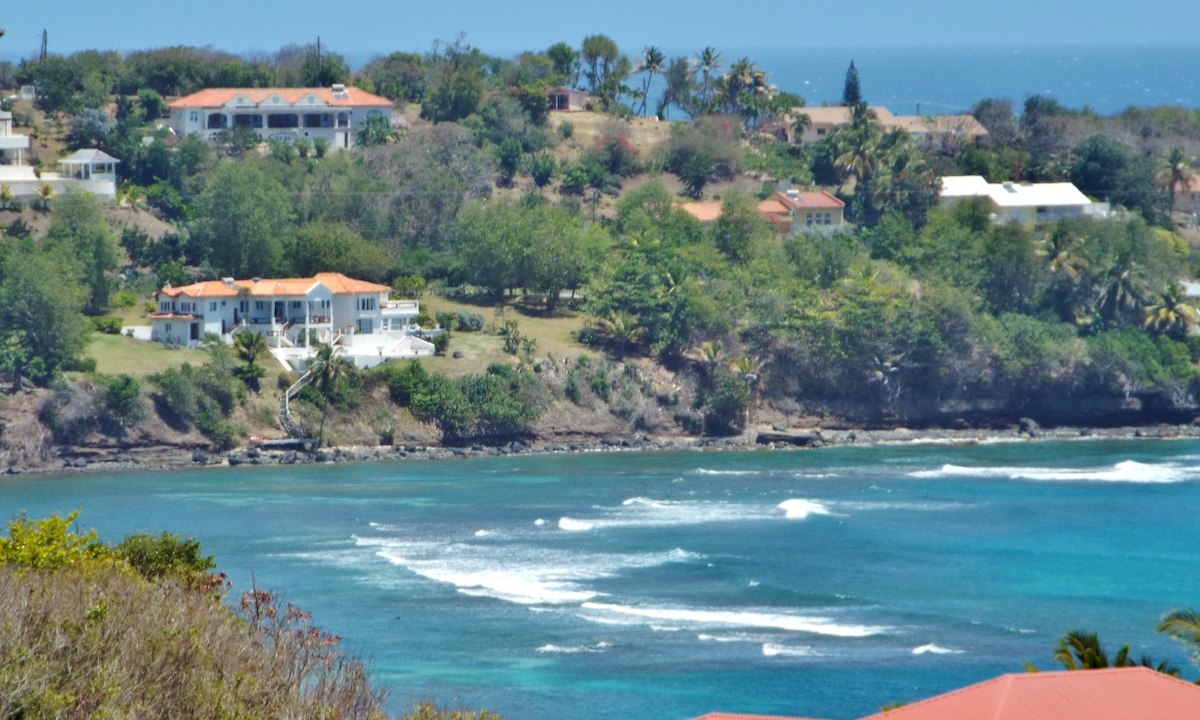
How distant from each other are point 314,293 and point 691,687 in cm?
4496

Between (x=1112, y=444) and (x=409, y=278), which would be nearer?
(x=1112, y=444)

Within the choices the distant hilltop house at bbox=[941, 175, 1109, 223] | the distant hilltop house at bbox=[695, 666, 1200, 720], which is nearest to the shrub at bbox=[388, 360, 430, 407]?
the distant hilltop house at bbox=[941, 175, 1109, 223]

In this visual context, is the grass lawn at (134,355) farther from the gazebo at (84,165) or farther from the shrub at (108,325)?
the gazebo at (84,165)

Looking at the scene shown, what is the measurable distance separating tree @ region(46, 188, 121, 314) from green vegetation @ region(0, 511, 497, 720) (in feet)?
183

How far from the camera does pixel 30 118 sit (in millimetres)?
105500

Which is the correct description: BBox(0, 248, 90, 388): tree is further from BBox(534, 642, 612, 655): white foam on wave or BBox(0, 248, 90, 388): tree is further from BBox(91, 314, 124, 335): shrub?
BBox(534, 642, 612, 655): white foam on wave

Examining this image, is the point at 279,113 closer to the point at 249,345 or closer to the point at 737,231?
the point at 737,231

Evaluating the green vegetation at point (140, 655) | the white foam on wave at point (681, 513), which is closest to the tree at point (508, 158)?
the white foam on wave at point (681, 513)

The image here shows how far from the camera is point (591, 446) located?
253 feet

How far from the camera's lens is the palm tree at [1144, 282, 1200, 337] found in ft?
289

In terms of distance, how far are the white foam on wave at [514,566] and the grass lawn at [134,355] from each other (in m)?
22.2

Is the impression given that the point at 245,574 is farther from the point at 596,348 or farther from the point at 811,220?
the point at 811,220

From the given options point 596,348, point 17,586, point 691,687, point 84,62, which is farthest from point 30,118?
point 17,586

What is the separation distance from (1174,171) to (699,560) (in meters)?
69.3
